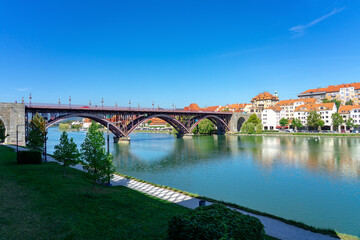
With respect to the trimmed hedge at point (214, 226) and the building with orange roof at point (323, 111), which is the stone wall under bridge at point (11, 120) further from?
the building with orange roof at point (323, 111)

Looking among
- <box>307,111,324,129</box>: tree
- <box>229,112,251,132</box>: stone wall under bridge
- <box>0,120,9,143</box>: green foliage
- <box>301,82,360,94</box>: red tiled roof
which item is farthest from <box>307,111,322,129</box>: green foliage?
<box>0,120,9,143</box>: green foliage

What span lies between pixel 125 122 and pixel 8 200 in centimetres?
5978

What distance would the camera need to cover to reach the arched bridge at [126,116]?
190ft

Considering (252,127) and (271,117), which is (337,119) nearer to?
(271,117)

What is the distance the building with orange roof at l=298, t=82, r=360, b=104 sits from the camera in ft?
468

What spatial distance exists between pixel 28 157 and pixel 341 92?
6466 inches

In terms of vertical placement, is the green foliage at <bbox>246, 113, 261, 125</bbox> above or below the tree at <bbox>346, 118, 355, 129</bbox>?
above

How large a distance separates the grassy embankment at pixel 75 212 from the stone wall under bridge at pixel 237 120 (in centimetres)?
9713

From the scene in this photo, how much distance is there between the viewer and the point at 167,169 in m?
33.5

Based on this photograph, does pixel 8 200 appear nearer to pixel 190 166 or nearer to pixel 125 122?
pixel 190 166

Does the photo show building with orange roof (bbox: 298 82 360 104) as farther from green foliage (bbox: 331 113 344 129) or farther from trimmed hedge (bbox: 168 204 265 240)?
trimmed hedge (bbox: 168 204 265 240)

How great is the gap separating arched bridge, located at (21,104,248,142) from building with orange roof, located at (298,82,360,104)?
Answer: 7623cm

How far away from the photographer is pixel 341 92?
481 ft

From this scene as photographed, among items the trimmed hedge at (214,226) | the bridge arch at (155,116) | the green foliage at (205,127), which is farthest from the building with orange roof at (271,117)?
the trimmed hedge at (214,226)
